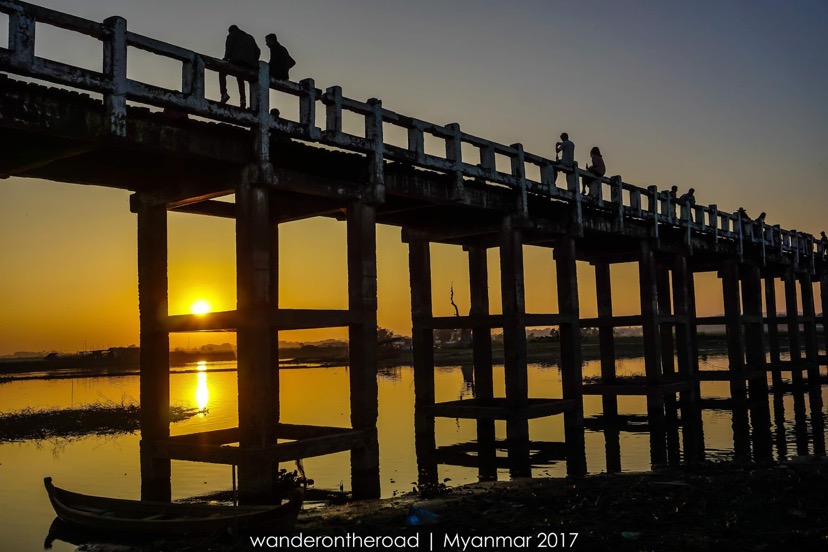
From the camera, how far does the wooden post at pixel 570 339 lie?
65.2 feet

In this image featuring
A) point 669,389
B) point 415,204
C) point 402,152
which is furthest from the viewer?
point 669,389

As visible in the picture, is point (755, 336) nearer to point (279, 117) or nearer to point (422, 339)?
point (422, 339)

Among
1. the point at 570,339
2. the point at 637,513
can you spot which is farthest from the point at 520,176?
the point at 637,513

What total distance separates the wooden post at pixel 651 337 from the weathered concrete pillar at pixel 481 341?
15.7ft

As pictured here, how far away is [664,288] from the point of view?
28.7 meters

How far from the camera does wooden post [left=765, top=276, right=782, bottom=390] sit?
33781 millimetres

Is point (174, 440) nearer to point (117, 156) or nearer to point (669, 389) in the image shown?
point (117, 156)

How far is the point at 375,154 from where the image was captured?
1462 cm

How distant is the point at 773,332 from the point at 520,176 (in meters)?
21.5

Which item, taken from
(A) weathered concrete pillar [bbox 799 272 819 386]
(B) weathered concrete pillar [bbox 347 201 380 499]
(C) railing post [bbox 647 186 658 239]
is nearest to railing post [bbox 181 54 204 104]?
(B) weathered concrete pillar [bbox 347 201 380 499]

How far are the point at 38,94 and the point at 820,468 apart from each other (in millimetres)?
14457

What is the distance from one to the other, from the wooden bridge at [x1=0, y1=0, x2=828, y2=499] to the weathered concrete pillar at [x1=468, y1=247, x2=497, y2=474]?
6 centimetres

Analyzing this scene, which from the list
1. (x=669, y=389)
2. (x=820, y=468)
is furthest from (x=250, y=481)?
(x=669, y=389)

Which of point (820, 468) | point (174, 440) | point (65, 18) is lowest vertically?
point (820, 468)
